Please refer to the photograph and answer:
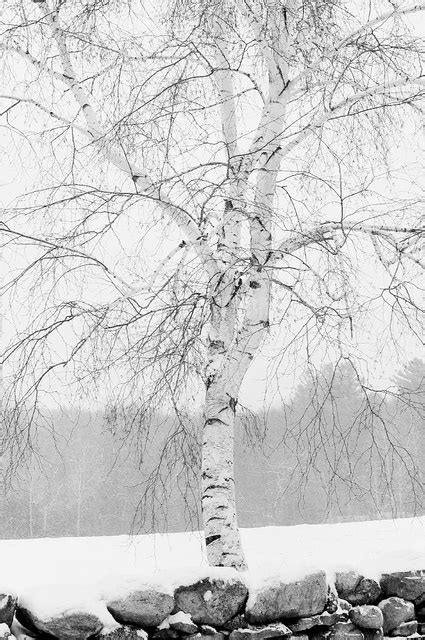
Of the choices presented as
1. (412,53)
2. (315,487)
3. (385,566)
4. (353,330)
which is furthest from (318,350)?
(315,487)

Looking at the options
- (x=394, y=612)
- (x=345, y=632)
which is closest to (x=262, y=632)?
(x=345, y=632)

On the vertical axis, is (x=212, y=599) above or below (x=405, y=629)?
above

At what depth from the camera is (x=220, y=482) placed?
14.0 feet

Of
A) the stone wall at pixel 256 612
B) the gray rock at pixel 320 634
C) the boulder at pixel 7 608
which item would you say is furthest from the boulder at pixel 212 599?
the boulder at pixel 7 608

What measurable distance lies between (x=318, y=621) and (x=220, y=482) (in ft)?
3.23

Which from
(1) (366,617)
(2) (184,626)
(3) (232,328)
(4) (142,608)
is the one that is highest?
(3) (232,328)

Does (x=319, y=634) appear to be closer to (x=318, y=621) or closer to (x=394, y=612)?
(x=318, y=621)

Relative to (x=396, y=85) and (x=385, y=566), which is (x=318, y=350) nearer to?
(x=385, y=566)

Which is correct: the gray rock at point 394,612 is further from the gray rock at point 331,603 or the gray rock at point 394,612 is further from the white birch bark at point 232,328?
the white birch bark at point 232,328

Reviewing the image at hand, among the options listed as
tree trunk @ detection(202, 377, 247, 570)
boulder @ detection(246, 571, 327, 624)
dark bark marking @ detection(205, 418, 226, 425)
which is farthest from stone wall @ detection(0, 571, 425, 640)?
dark bark marking @ detection(205, 418, 226, 425)

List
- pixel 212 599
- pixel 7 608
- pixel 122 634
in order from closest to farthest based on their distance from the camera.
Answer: pixel 7 608, pixel 122 634, pixel 212 599

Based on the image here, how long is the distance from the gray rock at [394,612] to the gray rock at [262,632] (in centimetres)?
73

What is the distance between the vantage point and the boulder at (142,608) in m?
3.11

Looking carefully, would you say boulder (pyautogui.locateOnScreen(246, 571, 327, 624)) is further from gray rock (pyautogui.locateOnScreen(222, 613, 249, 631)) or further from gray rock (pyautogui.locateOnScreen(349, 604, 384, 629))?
gray rock (pyautogui.locateOnScreen(349, 604, 384, 629))
